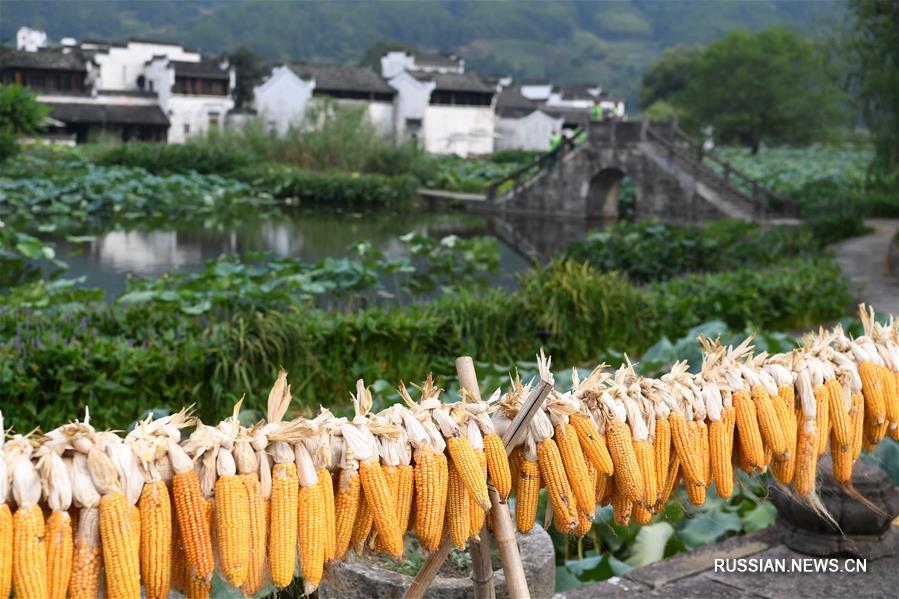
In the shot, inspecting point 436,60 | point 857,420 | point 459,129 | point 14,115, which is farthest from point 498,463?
point 436,60

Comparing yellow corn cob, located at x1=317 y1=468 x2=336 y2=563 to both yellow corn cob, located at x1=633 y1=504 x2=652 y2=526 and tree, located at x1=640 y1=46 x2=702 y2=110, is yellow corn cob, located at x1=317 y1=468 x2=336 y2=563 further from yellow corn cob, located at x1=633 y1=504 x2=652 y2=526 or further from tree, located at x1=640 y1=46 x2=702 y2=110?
tree, located at x1=640 y1=46 x2=702 y2=110

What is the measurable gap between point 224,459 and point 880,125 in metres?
→ 17.2

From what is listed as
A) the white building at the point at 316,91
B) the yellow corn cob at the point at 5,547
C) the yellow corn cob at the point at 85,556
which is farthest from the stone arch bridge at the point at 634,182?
the yellow corn cob at the point at 5,547

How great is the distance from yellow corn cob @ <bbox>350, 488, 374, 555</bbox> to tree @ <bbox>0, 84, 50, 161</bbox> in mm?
31467

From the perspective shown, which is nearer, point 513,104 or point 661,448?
point 661,448

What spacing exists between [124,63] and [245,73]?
10299 millimetres

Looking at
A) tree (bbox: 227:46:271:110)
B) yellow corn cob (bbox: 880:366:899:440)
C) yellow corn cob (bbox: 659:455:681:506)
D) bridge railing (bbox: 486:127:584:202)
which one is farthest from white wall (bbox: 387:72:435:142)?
yellow corn cob (bbox: 659:455:681:506)

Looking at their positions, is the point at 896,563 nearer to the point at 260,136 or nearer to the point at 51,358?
the point at 51,358

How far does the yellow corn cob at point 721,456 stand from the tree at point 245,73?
2413 inches

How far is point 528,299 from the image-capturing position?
10797mm

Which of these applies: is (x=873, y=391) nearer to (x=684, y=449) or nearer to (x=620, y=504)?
(x=684, y=449)

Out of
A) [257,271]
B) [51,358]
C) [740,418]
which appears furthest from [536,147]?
[740,418]

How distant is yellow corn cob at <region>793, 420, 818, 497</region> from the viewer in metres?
3.34

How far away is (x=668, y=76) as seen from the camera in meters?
78.2
